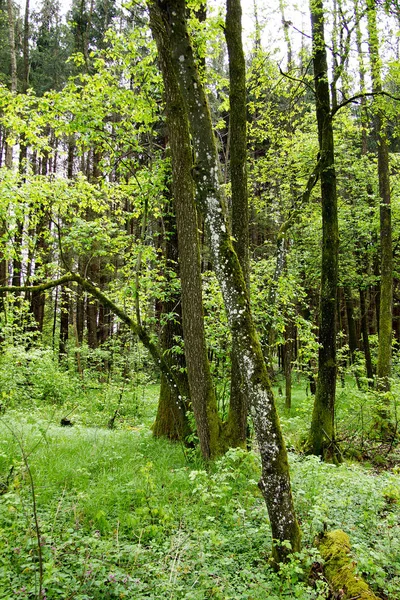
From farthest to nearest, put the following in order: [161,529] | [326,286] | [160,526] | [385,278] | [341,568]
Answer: [385,278]
[326,286]
[161,529]
[160,526]
[341,568]

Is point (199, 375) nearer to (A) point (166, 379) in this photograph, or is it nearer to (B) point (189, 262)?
(A) point (166, 379)

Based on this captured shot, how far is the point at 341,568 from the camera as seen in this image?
11.9 ft

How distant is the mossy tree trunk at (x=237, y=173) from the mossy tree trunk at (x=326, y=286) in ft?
8.37

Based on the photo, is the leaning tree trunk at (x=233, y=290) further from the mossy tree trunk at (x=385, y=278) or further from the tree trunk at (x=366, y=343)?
the tree trunk at (x=366, y=343)

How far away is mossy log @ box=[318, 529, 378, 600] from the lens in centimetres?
334

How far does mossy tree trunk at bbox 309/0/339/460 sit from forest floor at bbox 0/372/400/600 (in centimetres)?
170

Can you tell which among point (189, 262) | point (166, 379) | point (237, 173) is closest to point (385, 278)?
point (237, 173)

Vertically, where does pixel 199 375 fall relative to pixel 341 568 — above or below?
above

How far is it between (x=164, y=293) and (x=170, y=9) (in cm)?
387

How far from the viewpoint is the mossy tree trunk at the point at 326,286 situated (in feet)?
25.9

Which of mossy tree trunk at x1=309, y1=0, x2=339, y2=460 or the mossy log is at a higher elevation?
mossy tree trunk at x1=309, y1=0, x2=339, y2=460

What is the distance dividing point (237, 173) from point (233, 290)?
3.09m

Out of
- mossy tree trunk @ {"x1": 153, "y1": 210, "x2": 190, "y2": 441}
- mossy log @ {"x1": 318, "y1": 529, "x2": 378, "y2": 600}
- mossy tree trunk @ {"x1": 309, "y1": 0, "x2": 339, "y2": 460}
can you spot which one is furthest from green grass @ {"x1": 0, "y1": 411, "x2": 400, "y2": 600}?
mossy tree trunk @ {"x1": 309, "y1": 0, "x2": 339, "y2": 460}

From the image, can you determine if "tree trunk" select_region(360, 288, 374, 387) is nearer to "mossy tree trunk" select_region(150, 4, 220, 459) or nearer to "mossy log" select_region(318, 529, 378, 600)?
"mossy tree trunk" select_region(150, 4, 220, 459)
